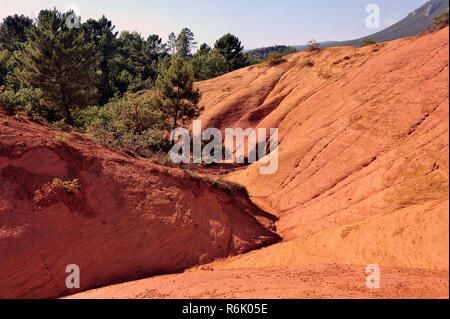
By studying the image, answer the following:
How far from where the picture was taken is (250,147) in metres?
23.4

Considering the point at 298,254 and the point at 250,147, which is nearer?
the point at 298,254

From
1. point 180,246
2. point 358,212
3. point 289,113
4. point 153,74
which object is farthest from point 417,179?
point 153,74

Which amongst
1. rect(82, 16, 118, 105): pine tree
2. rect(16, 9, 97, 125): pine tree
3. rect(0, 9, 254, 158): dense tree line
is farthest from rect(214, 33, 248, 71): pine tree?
rect(16, 9, 97, 125): pine tree

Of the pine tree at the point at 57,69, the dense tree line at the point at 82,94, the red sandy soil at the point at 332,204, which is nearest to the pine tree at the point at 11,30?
the dense tree line at the point at 82,94

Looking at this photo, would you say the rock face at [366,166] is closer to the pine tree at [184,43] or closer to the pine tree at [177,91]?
the pine tree at [177,91]

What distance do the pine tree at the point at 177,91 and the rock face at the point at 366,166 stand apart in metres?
6.43

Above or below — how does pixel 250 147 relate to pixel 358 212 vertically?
above

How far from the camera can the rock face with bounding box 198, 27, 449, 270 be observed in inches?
293

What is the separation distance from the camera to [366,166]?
12031mm

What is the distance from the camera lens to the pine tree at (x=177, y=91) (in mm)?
20875

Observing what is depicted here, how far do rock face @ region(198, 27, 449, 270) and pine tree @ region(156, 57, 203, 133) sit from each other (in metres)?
6.43

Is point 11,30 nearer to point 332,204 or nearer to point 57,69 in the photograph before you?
point 57,69
